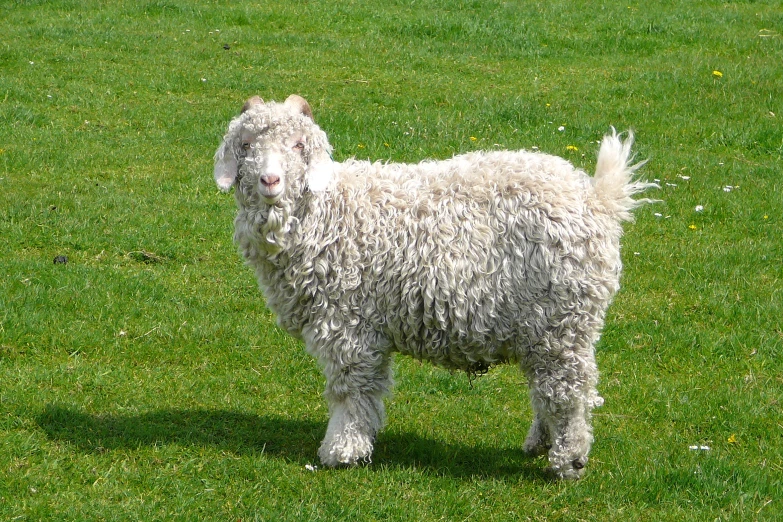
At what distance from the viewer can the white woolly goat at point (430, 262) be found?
5102mm

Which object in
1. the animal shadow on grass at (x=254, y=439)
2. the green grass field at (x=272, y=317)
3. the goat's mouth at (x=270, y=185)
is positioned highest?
the goat's mouth at (x=270, y=185)

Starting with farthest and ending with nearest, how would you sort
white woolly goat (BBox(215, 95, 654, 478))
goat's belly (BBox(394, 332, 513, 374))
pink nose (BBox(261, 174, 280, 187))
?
goat's belly (BBox(394, 332, 513, 374)) → white woolly goat (BBox(215, 95, 654, 478)) → pink nose (BBox(261, 174, 280, 187))

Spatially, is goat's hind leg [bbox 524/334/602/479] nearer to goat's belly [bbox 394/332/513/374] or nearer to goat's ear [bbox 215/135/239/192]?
goat's belly [bbox 394/332/513/374]

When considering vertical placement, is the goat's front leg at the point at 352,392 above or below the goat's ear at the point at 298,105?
below

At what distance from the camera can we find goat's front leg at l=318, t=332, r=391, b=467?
5289 mm

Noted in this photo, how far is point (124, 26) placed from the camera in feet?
46.7

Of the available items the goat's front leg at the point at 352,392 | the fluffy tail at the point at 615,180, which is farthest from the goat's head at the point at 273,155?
the fluffy tail at the point at 615,180

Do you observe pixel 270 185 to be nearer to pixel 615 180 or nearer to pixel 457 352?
pixel 457 352

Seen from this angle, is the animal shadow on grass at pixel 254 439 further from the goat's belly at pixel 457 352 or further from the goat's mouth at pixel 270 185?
the goat's mouth at pixel 270 185

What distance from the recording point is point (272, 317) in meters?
7.32

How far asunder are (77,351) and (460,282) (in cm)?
275

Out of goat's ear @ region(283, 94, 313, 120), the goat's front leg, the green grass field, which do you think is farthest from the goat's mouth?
the green grass field

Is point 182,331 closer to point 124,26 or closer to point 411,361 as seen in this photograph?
point 411,361

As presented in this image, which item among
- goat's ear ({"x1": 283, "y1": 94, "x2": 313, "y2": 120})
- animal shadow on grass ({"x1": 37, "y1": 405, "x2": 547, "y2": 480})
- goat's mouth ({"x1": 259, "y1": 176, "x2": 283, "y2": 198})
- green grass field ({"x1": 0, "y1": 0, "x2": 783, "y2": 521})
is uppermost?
goat's ear ({"x1": 283, "y1": 94, "x2": 313, "y2": 120})
